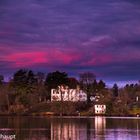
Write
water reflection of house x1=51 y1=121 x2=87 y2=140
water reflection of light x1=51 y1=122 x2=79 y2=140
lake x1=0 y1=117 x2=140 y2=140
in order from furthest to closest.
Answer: water reflection of light x1=51 y1=122 x2=79 y2=140
lake x1=0 y1=117 x2=140 y2=140
water reflection of house x1=51 y1=121 x2=87 y2=140

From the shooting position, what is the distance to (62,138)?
71.0m

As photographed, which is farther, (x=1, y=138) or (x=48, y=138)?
(x=48, y=138)

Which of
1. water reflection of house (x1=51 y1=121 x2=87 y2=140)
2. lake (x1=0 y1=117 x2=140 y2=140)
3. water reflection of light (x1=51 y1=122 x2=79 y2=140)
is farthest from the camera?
water reflection of light (x1=51 y1=122 x2=79 y2=140)

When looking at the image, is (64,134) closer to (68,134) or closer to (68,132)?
(68,134)

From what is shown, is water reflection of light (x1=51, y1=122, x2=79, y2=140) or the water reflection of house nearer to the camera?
the water reflection of house

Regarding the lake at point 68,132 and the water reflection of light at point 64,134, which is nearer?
the lake at point 68,132

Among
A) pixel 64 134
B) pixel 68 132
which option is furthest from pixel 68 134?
pixel 68 132

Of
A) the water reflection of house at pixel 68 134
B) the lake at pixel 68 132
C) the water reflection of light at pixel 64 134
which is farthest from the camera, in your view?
the water reflection of light at pixel 64 134

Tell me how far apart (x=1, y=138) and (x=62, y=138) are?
10.8 meters

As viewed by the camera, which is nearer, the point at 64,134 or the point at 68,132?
the point at 64,134

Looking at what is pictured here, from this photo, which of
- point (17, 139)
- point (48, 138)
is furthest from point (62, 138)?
point (17, 139)

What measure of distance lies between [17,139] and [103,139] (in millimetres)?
11623

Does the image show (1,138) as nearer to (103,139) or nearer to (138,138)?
(103,139)

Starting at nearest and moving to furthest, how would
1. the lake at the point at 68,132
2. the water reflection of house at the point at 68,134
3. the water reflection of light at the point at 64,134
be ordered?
the water reflection of house at the point at 68,134, the lake at the point at 68,132, the water reflection of light at the point at 64,134
